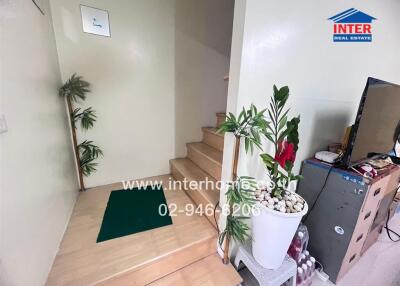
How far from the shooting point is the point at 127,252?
1.32m

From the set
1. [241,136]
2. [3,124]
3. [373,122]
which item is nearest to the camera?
[3,124]

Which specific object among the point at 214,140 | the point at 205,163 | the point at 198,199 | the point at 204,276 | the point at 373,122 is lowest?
the point at 204,276

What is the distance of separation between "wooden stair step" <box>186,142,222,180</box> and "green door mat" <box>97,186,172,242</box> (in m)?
0.61

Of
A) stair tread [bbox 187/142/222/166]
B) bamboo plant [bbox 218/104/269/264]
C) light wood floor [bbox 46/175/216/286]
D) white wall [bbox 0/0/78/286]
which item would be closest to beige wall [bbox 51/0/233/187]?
stair tread [bbox 187/142/222/166]

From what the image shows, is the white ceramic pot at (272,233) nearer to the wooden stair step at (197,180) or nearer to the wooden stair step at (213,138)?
the wooden stair step at (197,180)

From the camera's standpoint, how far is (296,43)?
1.29 metres

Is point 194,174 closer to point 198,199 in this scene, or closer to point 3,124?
point 198,199

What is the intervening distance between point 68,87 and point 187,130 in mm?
1460

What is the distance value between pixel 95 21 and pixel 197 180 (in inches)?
81.5

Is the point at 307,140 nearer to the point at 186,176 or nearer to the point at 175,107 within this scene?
the point at 186,176

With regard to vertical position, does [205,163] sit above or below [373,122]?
below

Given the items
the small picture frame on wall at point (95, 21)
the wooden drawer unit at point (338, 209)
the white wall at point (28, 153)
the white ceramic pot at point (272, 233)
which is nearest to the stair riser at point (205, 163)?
the white ceramic pot at point (272, 233)

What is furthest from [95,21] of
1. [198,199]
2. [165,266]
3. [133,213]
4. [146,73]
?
[165,266]

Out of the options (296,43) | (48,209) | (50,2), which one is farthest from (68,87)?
(296,43)
